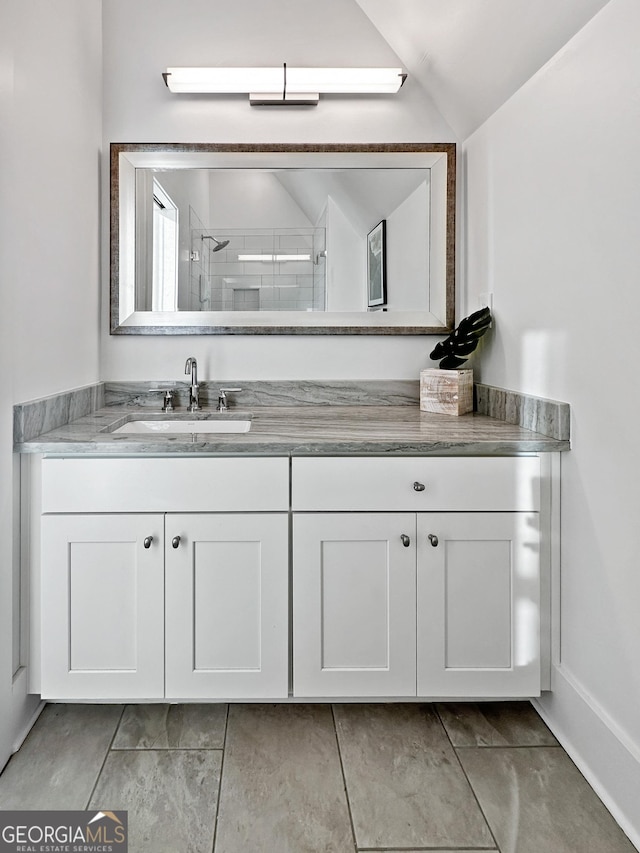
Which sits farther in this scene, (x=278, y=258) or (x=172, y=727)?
(x=278, y=258)

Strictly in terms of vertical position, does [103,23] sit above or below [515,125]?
above

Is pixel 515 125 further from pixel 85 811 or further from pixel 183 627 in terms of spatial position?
pixel 85 811

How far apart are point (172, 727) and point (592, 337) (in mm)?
1480

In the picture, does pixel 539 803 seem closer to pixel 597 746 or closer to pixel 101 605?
pixel 597 746

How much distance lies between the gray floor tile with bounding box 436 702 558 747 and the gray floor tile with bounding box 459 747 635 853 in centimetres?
4

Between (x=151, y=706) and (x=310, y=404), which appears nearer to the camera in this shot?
(x=151, y=706)

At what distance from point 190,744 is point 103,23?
8.01 ft

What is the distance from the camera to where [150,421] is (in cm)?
223

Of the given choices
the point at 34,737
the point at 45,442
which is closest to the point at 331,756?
the point at 34,737

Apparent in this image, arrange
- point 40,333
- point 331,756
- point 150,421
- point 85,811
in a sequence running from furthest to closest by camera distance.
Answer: point 150,421, point 40,333, point 331,756, point 85,811

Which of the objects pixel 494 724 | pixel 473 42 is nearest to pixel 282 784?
pixel 494 724

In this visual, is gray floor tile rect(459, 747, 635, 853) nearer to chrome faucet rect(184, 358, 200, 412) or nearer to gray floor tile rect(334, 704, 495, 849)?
gray floor tile rect(334, 704, 495, 849)

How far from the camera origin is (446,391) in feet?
7.16

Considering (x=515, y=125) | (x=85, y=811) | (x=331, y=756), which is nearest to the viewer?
(x=85, y=811)
